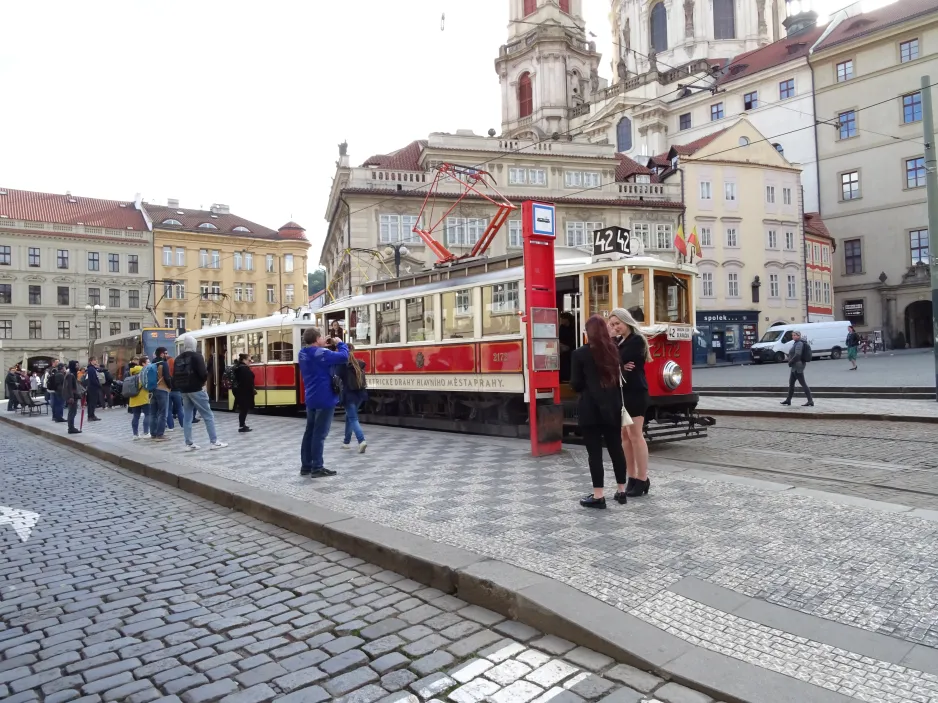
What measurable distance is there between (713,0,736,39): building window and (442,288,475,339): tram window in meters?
65.1

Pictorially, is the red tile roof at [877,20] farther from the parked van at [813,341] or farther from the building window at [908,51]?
the parked van at [813,341]

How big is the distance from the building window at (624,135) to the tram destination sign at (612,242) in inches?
1981

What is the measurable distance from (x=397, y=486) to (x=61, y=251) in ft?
208

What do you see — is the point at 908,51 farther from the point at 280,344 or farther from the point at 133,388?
the point at 133,388

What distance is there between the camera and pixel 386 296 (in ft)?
49.3

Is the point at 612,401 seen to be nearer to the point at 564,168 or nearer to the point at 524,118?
the point at 564,168

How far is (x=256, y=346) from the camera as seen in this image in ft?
68.4

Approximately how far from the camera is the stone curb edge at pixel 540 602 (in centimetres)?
306

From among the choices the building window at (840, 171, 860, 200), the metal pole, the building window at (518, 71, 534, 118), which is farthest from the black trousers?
the building window at (518, 71, 534, 118)

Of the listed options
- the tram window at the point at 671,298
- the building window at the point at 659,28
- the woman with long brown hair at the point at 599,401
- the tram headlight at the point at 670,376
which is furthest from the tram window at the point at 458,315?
the building window at the point at 659,28

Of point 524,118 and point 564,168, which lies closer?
point 564,168

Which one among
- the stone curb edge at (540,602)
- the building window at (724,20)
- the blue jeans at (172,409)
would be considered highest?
the building window at (724,20)

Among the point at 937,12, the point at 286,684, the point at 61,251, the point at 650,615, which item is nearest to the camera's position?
the point at 286,684

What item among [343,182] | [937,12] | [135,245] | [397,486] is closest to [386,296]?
[397,486]
